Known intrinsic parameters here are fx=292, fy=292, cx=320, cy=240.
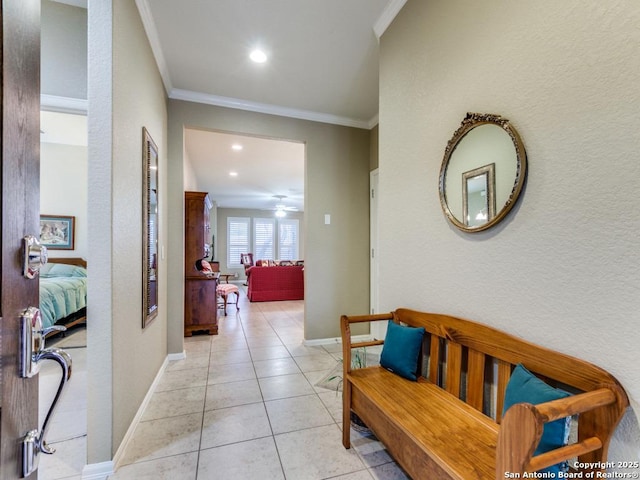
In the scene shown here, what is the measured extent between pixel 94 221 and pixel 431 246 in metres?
1.84

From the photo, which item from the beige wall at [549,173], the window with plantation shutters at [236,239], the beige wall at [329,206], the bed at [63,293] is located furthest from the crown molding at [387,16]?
the window with plantation shutters at [236,239]

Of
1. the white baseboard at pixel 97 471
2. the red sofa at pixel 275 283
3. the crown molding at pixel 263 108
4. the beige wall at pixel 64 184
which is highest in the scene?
the crown molding at pixel 263 108

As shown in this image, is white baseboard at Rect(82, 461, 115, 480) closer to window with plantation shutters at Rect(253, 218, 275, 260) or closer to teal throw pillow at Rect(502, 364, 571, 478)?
teal throw pillow at Rect(502, 364, 571, 478)

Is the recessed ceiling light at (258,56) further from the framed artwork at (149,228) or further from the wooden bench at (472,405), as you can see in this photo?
the wooden bench at (472,405)

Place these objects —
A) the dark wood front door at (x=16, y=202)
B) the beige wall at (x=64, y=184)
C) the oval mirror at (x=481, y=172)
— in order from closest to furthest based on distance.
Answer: the dark wood front door at (x=16, y=202) → the oval mirror at (x=481, y=172) → the beige wall at (x=64, y=184)

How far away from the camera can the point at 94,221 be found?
1.52 m

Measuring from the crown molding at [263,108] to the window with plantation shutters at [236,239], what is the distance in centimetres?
794

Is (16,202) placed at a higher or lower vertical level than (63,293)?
higher

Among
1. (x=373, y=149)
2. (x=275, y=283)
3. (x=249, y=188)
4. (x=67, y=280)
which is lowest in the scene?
(x=275, y=283)

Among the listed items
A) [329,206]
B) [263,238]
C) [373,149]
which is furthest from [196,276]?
[263,238]

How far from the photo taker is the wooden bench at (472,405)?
79cm

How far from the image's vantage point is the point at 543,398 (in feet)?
3.16

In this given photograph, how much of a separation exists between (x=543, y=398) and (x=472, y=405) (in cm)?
48

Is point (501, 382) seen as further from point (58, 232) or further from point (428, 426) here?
point (58, 232)
